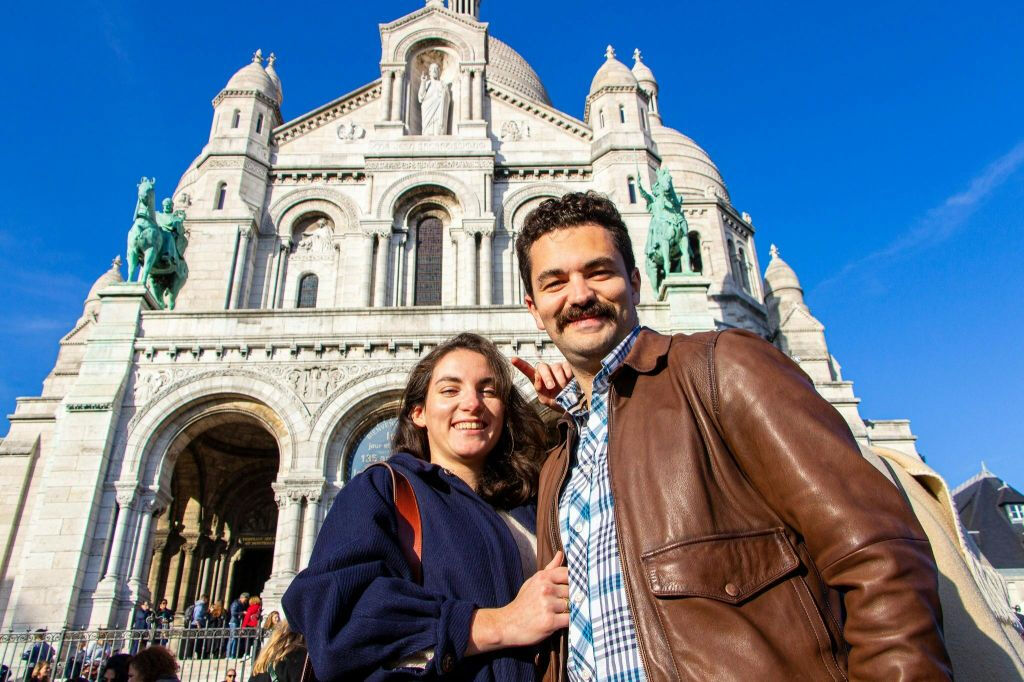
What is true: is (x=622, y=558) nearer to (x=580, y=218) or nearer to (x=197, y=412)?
(x=580, y=218)

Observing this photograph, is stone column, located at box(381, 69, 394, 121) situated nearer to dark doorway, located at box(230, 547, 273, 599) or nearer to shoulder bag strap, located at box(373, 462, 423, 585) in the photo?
dark doorway, located at box(230, 547, 273, 599)

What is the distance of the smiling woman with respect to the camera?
2105mm

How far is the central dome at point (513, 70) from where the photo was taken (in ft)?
120

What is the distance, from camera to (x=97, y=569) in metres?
12.0

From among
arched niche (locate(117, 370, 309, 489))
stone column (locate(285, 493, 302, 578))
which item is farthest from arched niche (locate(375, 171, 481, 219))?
stone column (locate(285, 493, 302, 578))

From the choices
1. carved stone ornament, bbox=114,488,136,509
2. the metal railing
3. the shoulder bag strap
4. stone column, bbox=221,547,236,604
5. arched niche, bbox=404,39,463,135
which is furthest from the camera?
arched niche, bbox=404,39,463,135

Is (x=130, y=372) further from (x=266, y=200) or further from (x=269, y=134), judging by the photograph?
(x=269, y=134)

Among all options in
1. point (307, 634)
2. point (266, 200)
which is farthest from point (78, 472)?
point (307, 634)

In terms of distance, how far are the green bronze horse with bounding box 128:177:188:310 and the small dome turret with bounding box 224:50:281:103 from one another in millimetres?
7327

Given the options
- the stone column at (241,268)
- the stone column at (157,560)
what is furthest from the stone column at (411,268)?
the stone column at (157,560)

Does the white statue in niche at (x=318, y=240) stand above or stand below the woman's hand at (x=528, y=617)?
above

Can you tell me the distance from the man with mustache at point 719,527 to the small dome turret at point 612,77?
21.8 meters

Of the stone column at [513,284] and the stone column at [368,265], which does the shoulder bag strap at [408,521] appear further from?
the stone column at [368,265]

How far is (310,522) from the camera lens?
12273 mm
